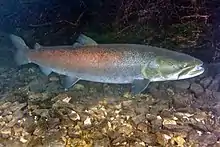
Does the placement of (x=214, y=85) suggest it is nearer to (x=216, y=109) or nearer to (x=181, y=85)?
(x=181, y=85)

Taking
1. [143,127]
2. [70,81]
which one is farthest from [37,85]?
[143,127]

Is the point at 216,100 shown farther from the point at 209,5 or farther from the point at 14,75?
the point at 14,75

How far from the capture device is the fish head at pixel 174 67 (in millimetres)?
3033

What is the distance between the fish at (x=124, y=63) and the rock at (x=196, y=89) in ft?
2.00

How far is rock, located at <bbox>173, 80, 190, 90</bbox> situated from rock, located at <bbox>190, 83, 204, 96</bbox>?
6cm

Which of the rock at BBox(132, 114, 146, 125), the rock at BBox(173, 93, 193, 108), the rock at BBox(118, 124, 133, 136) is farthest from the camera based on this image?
the rock at BBox(173, 93, 193, 108)

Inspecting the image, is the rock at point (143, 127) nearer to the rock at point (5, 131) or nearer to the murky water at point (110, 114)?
the murky water at point (110, 114)

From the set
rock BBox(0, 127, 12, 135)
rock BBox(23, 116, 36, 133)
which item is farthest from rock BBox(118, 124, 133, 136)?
rock BBox(0, 127, 12, 135)

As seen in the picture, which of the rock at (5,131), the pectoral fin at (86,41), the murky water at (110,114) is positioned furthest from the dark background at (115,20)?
the rock at (5,131)

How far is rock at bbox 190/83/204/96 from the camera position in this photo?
12.0 ft

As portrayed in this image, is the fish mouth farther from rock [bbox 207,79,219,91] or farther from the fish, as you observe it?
rock [bbox 207,79,219,91]

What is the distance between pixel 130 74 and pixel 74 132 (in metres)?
0.81

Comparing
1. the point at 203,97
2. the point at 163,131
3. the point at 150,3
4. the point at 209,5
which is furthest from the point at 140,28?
the point at 163,131

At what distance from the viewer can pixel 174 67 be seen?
305 centimetres
